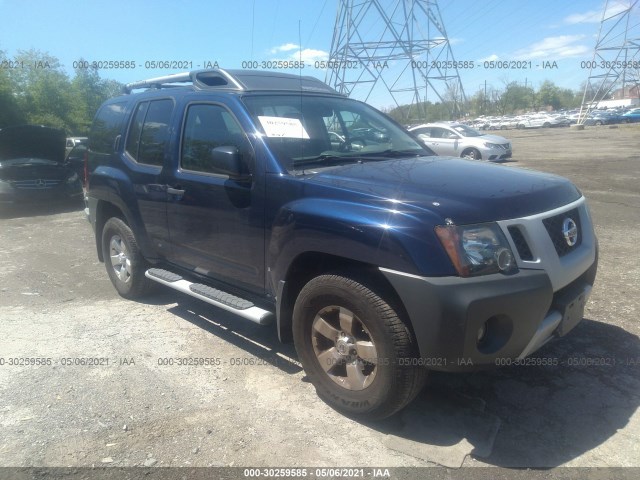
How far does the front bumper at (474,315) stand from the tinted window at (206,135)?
68.5 inches

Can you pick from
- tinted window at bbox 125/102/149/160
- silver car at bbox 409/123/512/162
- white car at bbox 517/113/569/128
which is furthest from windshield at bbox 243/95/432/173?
white car at bbox 517/113/569/128

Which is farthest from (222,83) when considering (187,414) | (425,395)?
(425,395)

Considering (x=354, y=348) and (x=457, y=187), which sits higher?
(x=457, y=187)

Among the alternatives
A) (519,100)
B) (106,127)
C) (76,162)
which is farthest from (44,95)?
(519,100)

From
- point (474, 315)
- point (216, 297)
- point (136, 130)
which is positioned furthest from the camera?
point (136, 130)

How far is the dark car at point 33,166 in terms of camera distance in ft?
32.5

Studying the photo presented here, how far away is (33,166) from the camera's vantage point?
1012cm

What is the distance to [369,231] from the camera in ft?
9.05

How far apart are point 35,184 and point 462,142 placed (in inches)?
520

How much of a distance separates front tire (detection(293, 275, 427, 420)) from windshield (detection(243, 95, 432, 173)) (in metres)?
0.92

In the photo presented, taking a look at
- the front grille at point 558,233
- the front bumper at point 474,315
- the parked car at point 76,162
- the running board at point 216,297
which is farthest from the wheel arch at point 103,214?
the parked car at point 76,162

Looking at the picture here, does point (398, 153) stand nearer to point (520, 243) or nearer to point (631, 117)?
point (520, 243)

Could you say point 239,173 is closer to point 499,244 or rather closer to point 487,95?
point 499,244

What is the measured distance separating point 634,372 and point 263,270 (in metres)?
2.67
